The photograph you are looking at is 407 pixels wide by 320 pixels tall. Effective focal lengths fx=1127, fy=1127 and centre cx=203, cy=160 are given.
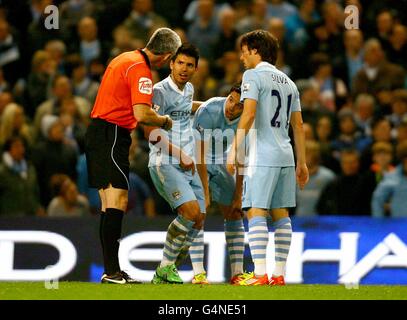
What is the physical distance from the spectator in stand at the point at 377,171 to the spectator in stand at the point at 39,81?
4.59 metres

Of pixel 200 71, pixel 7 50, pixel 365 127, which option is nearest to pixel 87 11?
pixel 7 50

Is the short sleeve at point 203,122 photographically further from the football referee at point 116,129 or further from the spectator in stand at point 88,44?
the spectator in stand at point 88,44

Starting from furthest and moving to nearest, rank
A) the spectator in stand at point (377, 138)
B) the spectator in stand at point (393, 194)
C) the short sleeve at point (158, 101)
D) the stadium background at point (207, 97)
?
the spectator in stand at point (377, 138)
the spectator in stand at point (393, 194)
the stadium background at point (207, 97)
the short sleeve at point (158, 101)

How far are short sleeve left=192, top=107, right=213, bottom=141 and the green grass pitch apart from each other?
155 cm

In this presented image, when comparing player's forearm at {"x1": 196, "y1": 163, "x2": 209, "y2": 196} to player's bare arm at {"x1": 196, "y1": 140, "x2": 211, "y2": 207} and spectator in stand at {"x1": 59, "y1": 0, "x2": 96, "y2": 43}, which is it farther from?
spectator in stand at {"x1": 59, "y1": 0, "x2": 96, "y2": 43}

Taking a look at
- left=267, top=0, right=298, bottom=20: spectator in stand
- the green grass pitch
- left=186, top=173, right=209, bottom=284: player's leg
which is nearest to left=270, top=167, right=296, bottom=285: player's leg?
the green grass pitch

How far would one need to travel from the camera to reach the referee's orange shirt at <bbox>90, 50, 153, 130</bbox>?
30.5 ft

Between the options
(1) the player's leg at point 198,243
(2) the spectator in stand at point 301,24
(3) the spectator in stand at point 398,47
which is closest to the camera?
(1) the player's leg at point 198,243

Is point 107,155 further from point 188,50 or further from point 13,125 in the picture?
point 13,125

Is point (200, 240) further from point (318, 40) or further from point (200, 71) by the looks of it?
point (318, 40)

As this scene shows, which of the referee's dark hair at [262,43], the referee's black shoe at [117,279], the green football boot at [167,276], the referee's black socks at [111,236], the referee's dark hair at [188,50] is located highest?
the referee's dark hair at [188,50]

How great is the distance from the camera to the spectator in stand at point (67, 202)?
13.3 metres

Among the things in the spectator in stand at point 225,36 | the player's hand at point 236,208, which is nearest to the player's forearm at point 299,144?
the player's hand at point 236,208

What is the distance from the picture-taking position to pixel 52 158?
45.8 feet
